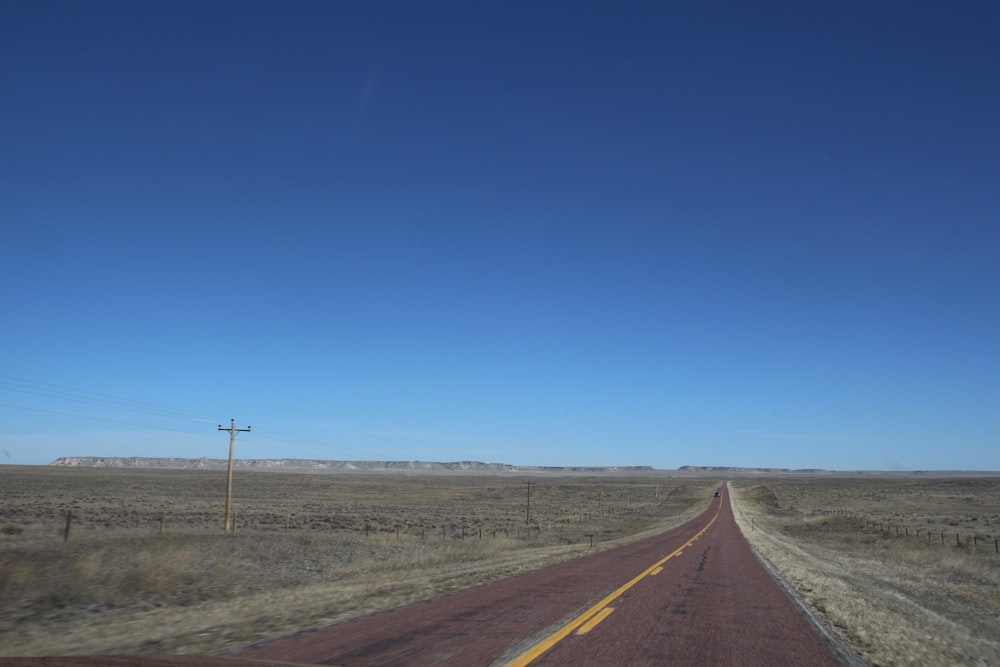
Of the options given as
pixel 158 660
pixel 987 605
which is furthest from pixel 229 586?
pixel 987 605

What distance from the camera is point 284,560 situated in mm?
21688

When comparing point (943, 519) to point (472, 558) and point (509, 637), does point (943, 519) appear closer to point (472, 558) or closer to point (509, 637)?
point (472, 558)

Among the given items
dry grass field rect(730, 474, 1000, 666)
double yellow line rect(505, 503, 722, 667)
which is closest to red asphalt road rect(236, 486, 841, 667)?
double yellow line rect(505, 503, 722, 667)

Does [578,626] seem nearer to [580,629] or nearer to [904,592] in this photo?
[580,629]

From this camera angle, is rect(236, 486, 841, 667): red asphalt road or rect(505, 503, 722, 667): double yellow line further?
rect(236, 486, 841, 667): red asphalt road

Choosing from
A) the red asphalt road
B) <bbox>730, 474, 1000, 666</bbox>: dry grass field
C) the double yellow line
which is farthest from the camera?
<bbox>730, 474, 1000, 666</bbox>: dry grass field

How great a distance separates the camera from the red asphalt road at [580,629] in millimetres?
8094

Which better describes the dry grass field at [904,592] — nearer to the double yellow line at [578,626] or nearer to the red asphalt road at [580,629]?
the red asphalt road at [580,629]

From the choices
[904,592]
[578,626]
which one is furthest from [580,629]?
[904,592]

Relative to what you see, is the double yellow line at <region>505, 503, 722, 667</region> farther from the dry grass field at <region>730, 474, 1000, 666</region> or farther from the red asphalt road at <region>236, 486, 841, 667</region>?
the dry grass field at <region>730, 474, 1000, 666</region>

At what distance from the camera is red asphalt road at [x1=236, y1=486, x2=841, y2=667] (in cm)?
809

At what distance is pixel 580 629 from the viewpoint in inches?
383

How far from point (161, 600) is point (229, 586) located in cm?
237

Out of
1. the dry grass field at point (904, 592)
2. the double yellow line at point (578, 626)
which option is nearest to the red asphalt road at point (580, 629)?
the double yellow line at point (578, 626)
